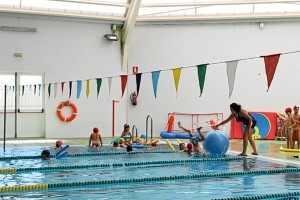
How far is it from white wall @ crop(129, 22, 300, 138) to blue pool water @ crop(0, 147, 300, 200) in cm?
896

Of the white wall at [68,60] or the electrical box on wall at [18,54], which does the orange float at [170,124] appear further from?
the electrical box on wall at [18,54]

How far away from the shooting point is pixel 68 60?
18328 millimetres

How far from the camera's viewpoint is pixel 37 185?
650cm

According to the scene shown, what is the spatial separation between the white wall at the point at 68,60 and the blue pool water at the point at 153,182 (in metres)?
7.89

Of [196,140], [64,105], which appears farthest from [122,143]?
[64,105]

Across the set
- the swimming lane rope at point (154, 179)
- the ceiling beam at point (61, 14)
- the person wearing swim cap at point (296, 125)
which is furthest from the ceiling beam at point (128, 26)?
the swimming lane rope at point (154, 179)

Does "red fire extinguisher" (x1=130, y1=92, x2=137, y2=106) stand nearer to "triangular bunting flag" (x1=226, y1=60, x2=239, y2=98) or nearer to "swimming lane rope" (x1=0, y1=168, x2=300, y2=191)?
"triangular bunting flag" (x1=226, y1=60, x2=239, y2=98)

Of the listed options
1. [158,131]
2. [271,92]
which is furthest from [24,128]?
[271,92]

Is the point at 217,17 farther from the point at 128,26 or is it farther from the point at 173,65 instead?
the point at 128,26

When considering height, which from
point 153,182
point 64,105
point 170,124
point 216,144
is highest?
point 64,105

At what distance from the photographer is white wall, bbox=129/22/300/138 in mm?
19047

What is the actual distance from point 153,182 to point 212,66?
41.1 ft

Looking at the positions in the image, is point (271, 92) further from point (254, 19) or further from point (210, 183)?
point (210, 183)

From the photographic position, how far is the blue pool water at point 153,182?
19.9ft
